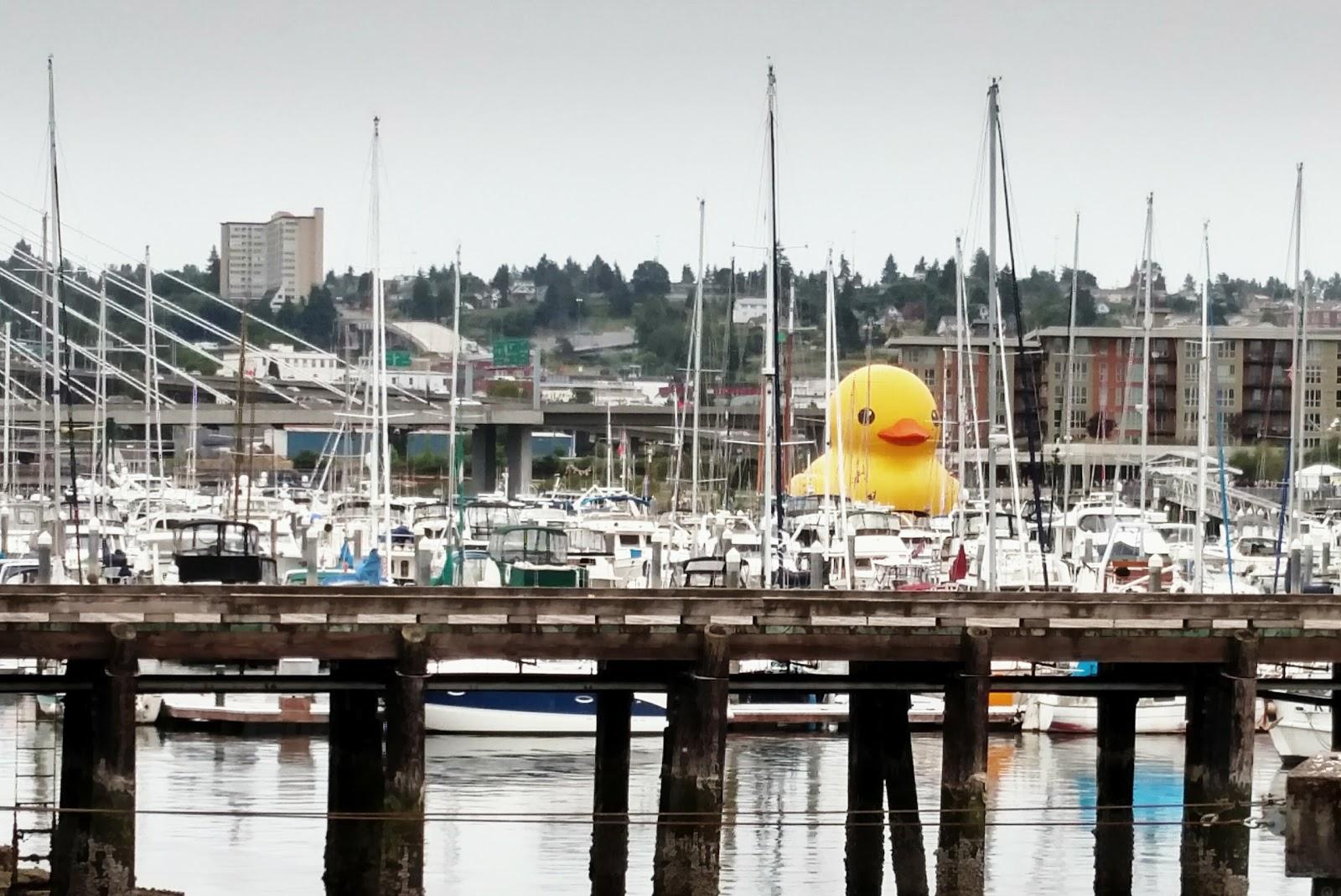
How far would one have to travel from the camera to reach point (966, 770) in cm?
3055

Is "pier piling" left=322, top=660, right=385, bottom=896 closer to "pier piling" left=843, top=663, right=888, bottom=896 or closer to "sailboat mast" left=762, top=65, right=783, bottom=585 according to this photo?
"pier piling" left=843, top=663, right=888, bottom=896

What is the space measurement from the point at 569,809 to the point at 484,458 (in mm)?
130968

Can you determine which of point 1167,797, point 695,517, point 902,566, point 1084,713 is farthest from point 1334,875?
point 695,517

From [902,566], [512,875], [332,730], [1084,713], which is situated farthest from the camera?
[902,566]

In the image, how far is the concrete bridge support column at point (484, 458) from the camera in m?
172

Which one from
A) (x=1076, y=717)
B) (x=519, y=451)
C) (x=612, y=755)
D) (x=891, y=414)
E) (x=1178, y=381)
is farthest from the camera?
(x=1178, y=381)

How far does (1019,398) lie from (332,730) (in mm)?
140124

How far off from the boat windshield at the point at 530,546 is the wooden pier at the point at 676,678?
2858 centimetres

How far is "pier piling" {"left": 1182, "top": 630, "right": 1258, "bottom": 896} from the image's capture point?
103 feet

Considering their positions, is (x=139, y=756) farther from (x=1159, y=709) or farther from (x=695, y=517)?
(x=695, y=517)

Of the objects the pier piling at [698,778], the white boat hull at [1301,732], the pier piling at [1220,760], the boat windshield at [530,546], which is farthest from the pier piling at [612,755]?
the boat windshield at [530,546]

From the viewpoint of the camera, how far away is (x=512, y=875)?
36.9 meters

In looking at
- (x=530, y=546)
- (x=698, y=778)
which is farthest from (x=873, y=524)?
(x=698, y=778)

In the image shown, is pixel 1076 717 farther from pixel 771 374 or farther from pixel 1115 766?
pixel 1115 766
